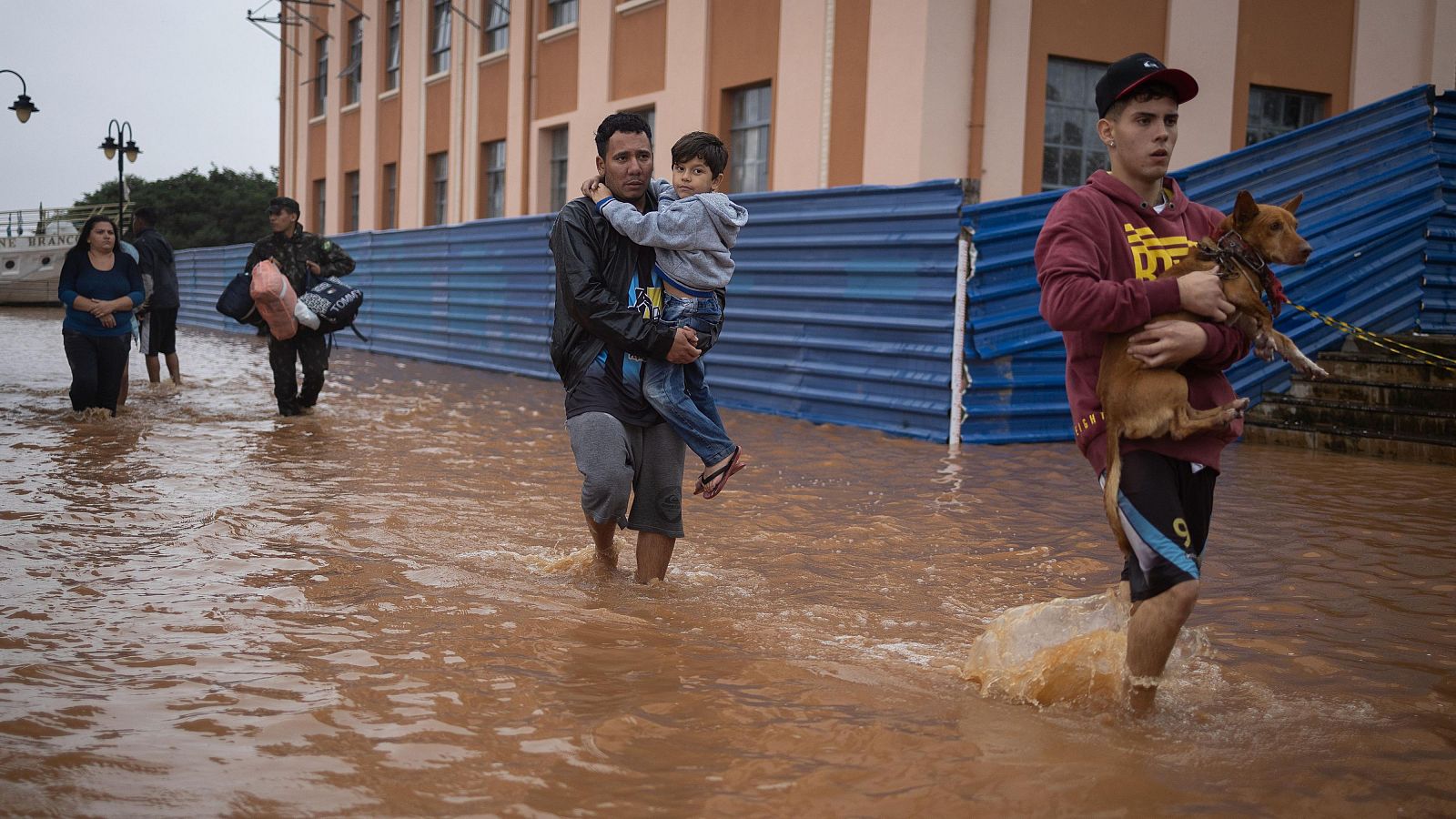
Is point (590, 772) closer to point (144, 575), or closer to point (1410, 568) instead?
point (144, 575)

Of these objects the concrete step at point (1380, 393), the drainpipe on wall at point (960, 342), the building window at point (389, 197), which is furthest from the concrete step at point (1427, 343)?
the building window at point (389, 197)

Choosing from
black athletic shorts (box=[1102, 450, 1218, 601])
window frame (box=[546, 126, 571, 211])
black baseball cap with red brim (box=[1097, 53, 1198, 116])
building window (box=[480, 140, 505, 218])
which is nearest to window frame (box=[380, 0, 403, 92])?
building window (box=[480, 140, 505, 218])

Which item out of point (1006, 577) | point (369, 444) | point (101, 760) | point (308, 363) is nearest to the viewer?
point (101, 760)

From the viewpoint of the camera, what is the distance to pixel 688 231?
4746 millimetres

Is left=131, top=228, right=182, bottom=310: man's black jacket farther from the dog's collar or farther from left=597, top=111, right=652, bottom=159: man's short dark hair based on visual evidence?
the dog's collar

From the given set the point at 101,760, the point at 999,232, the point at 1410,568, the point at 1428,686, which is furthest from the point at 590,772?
the point at 999,232

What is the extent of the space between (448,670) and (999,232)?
307 inches

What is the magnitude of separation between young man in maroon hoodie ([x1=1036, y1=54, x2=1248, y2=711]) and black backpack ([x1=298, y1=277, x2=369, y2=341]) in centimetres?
840

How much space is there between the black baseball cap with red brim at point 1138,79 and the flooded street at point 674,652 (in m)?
1.81

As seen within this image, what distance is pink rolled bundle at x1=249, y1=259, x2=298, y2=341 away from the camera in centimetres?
1048

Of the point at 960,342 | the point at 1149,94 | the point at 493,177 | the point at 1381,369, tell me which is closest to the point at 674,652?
the point at 1149,94

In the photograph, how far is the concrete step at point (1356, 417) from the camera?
1008 centimetres

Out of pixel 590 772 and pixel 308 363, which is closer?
pixel 590 772

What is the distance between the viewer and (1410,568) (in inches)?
236
